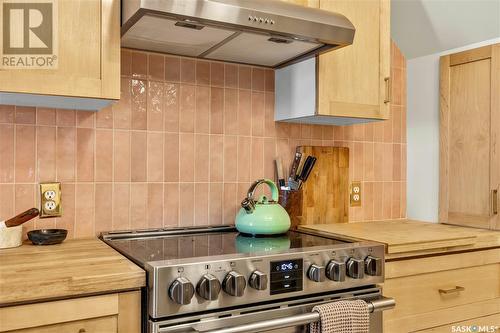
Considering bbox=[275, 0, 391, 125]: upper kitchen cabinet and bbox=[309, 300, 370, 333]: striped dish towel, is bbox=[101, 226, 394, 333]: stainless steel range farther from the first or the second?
bbox=[275, 0, 391, 125]: upper kitchen cabinet

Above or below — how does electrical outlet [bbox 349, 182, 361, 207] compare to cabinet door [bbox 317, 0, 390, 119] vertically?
below

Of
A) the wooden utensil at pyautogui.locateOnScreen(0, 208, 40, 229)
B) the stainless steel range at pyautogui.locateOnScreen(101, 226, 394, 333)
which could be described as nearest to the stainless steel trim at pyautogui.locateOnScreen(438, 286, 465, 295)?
the stainless steel range at pyautogui.locateOnScreen(101, 226, 394, 333)

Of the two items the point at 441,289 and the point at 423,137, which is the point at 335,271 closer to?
the point at 441,289

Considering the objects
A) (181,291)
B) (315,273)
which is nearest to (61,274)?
(181,291)

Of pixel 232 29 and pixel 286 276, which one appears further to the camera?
pixel 232 29

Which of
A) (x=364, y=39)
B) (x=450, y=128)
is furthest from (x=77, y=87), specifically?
(x=450, y=128)

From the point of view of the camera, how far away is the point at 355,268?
1464 mm

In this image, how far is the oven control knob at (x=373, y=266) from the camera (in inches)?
59.2

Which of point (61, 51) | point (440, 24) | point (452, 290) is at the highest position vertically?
point (440, 24)

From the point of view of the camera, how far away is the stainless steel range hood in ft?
4.40

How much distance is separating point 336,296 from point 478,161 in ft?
3.66

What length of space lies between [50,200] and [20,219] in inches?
5.9

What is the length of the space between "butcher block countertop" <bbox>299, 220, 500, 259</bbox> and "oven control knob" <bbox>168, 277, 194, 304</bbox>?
0.76 m

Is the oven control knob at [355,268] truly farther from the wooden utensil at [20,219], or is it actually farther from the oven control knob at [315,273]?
the wooden utensil at [20,219]
